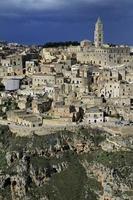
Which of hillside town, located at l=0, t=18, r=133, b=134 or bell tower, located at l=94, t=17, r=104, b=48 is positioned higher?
bell tower, located at l=94, t=17, r=104, b=48

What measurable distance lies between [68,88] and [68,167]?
45.4ft

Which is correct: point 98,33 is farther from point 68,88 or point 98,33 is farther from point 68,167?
point 68,167

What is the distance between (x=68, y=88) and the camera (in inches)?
3081

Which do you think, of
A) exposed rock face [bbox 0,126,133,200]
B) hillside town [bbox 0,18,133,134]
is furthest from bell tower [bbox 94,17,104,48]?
exposed rock face [bbox 0,126,133,200]

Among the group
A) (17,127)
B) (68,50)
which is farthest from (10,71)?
(17,127)

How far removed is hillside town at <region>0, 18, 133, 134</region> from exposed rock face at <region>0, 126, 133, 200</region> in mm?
2077

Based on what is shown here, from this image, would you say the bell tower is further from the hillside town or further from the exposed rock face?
the exposed rock face

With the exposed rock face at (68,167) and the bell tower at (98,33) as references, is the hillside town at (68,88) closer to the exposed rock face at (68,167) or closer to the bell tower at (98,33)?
the exposed rock face at (68,167)

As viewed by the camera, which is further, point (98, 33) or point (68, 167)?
point (98, 33)

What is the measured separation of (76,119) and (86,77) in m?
10.9

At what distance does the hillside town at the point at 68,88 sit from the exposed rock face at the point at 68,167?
2077 mm

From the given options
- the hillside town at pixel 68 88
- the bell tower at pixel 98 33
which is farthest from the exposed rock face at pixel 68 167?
the bell tower at pixel 98 33

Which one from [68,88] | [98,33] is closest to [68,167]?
[68,88]

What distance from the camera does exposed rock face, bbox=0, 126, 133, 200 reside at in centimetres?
6391
